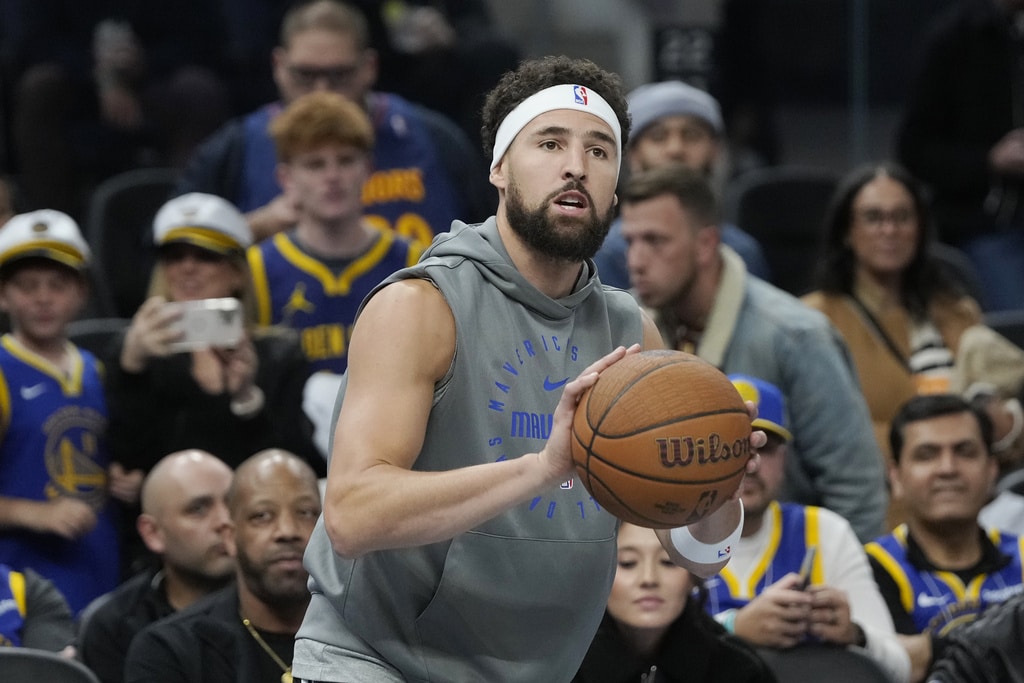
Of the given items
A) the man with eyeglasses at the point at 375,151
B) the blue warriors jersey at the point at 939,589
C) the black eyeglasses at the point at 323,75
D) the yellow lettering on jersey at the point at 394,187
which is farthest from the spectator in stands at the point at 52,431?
the blue warriors jersey at the point at 939,589

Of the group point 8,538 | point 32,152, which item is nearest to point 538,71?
point 8,538

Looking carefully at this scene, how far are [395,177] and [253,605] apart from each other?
9.19 feet

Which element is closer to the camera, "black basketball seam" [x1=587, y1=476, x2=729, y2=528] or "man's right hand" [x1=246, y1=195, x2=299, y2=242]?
"black basketball seam" [x1=587, y1=476, x2=729, y2=528]

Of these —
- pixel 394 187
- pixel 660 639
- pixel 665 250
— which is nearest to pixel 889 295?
pixel 665 250

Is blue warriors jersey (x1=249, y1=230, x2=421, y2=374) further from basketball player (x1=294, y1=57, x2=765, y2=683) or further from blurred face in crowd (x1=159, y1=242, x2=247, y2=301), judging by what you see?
basketball player (x1=294, y1=57, x2=765, y2=683)

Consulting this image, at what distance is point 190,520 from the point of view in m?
4.93

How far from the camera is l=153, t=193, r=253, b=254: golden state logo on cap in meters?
5.69

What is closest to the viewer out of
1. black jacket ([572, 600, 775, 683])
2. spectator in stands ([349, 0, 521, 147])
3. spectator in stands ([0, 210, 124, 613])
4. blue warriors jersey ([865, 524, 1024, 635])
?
black jacket ([572, 600, 775, 683])

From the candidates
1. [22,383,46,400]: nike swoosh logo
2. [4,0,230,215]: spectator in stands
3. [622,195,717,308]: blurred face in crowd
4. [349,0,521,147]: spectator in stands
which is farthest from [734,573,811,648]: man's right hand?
[4,0,230,215]: spectator in stands

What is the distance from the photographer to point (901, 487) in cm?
533

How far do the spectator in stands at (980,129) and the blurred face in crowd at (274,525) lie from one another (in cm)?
431

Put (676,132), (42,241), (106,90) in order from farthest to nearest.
A: (106,90) → (676,132) → (42,241)

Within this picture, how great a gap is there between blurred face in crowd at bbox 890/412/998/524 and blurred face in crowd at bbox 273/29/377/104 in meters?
2.76

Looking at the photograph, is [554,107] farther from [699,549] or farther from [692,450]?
[699,549]
